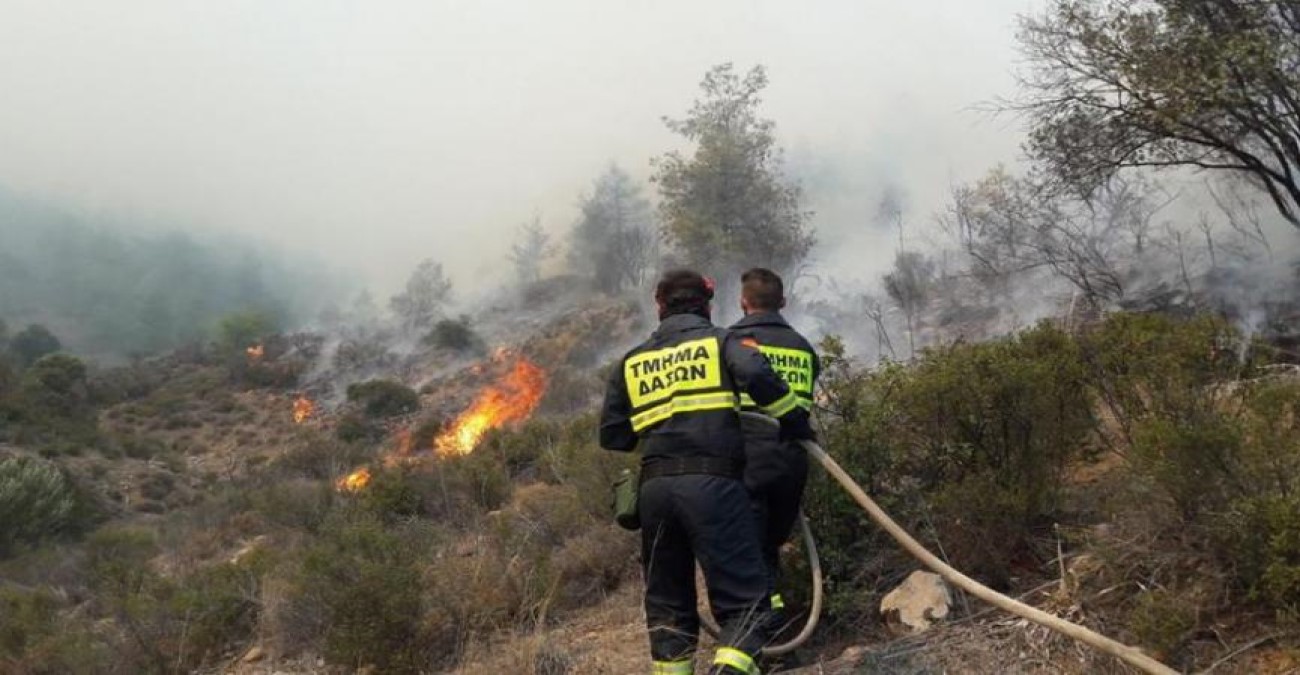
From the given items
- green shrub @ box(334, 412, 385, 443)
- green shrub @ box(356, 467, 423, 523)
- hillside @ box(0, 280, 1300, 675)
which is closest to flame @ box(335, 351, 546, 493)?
green shrub @ box(334, 412, 385, 443)

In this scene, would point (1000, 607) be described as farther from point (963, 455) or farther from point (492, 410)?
point (492, 410)

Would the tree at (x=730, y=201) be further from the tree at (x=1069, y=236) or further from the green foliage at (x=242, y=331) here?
the green foliage at (x=242, y=331)

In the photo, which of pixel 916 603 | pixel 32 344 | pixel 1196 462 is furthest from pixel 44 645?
pixel 32 344

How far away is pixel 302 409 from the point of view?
3525 cm

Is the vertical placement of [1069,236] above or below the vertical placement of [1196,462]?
above

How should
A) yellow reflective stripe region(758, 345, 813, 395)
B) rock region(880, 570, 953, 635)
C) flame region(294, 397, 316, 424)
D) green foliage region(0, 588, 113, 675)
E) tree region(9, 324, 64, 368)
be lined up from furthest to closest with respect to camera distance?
tree region(9, 324, 64, 368) < flame region(294, 397, 316, 424) < green foliage region(0, 588, 113, 675) < yellow reflective stripe region(758, 345, 813, 395) < rock region(880, 570, 953, 635)

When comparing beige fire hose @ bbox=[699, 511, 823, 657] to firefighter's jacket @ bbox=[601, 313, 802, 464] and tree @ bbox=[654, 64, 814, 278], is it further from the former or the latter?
tree @ bbox=[654, 64, 814, 278]

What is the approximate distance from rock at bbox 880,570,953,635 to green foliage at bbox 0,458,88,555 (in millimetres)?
16700

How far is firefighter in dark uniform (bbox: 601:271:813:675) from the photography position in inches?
119

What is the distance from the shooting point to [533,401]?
26.3m

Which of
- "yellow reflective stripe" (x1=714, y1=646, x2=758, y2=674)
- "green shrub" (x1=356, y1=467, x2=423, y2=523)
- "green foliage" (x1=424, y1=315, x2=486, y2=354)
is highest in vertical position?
"green foliage" (x1=424, y1=315, x2=486, y2=354)

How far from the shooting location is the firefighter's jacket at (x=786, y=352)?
3.70 meters

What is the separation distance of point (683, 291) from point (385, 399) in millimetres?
29879

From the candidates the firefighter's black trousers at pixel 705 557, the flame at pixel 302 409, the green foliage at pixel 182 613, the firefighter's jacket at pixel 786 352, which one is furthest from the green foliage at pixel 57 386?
the firefighter's black trousers at pixel 705 557
